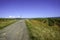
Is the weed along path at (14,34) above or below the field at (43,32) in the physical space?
above

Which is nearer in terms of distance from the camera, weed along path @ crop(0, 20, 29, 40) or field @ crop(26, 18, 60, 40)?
weed along path @ crop(0, 20, 29, 40)

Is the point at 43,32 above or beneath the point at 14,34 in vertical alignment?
beneath

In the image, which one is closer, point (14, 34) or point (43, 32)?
point (14, 34)

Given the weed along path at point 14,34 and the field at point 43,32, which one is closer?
the weed along path at point 14,34

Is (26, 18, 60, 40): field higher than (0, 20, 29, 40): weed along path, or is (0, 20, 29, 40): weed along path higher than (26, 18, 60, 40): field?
(0, 20, 29, 40): weed along path
